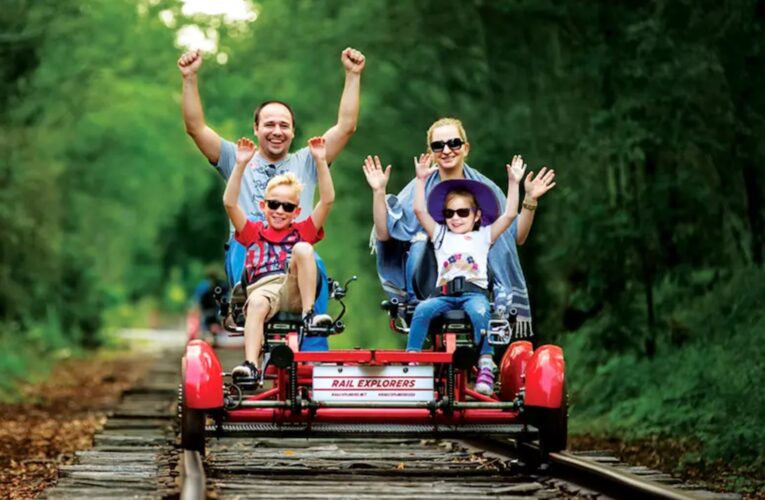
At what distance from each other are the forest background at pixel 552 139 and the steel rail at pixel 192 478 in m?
4.57

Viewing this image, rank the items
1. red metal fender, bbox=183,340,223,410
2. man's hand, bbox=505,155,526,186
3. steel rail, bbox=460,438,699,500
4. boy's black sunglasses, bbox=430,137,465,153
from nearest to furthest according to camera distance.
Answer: steel rail, bbox=460,438,699,500
red metal fender, bbox=183,340,223,410
man's hand, bbox=505,155,526,186
boy's black sunglasses, bbox=430,137,465,153

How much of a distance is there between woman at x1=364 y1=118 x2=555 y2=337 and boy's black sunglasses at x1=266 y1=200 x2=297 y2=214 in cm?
57

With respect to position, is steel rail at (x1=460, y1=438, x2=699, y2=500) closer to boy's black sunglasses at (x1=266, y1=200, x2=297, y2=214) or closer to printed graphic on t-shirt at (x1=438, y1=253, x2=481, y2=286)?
printed graphic on t-shirt at (x1=438, y1=253, x2=481, y2=286)

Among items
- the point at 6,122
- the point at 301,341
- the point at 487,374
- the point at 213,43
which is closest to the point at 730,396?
the point at 487,374

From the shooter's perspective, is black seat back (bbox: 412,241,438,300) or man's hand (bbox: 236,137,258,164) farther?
black seat back (bbox: 412,241,438,300)

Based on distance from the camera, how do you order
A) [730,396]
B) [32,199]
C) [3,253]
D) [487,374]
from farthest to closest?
[32,199], [3,253], [730,396], [487,374]

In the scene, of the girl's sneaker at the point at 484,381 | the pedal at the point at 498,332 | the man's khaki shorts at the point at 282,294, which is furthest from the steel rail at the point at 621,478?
the man's khaki shorts at the point at 282,294

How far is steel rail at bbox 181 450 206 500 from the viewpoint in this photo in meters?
6.71

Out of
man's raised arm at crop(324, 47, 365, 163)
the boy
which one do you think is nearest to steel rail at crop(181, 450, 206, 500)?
the boy

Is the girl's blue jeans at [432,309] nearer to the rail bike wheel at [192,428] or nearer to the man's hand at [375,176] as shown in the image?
the man's hand at [375,176]

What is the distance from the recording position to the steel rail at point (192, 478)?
671 centimetres

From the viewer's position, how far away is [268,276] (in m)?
9.08

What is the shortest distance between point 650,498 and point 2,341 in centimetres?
1915

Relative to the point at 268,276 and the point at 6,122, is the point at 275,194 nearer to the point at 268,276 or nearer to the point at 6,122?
the point at 268,276
